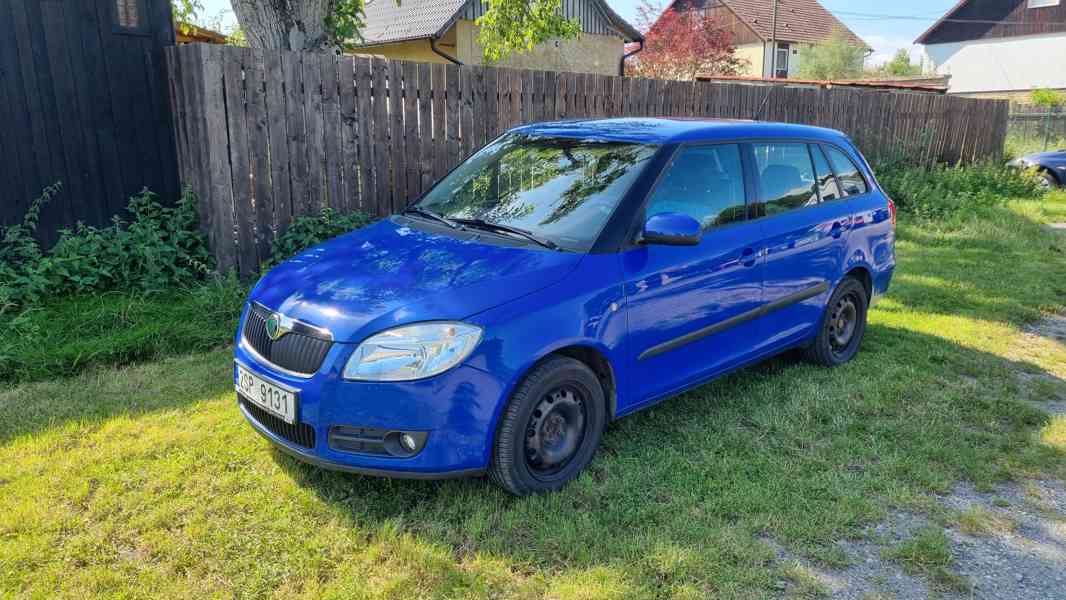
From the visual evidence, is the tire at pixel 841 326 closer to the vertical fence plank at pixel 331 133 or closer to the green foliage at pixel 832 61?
the vertical fence plank at pixel 331 133

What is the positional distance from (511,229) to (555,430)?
1076mm

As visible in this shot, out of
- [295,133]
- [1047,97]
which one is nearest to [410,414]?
[295,133]

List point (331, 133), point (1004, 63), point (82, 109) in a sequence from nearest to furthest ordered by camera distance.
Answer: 1. point (82, 109)
2. point (331, 133)
3. point (1004, 63)

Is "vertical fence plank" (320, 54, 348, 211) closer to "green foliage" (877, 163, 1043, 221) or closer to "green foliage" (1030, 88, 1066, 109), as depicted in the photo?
"green foliage" (877, 163, 1043, 221)

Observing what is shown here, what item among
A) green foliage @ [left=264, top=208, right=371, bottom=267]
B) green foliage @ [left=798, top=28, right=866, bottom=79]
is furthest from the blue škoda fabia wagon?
green foliage @ [left=798, top=28, right=866, bottom=79]

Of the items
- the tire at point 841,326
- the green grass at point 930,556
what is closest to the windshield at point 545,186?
the green grass at point 930,556

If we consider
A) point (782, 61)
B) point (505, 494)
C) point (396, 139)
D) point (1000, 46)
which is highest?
point (1000, 46)

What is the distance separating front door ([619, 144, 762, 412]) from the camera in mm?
3828

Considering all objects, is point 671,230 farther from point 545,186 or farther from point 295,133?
point 295,133

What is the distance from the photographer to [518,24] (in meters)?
10.3

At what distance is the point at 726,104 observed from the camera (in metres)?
10.7

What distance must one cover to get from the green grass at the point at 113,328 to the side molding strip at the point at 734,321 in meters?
3.27

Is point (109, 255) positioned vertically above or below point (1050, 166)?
above

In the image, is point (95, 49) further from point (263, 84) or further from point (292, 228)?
point (292, 228)
